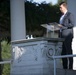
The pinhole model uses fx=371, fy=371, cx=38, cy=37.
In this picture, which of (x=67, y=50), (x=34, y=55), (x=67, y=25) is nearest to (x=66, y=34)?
(x=67, y=25)

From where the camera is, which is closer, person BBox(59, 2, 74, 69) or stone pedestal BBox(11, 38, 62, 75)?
stone pedestal BBox(11, 38, 62, 75)

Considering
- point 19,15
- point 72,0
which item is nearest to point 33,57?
point 72,0

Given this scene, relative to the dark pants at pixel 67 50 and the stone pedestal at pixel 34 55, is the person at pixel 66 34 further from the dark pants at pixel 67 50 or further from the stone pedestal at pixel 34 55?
the stone pedestal at pixel 34 55

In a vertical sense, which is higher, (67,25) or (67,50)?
(67,25)

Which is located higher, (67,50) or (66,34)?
(66,34)

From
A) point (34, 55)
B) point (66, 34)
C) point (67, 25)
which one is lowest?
point (34, 55)

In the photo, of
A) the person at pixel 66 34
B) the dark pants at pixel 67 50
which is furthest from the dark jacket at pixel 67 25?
the dark pants at pixel 67 50

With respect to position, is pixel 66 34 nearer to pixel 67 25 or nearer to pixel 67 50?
pixel 67 25

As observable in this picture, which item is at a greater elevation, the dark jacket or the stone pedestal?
the dark jacket

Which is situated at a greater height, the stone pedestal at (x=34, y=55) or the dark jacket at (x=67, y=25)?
the dark jacket at (x=67, y=25)

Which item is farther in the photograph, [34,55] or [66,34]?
[66,34]

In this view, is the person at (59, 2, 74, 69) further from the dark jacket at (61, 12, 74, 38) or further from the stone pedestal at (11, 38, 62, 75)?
the stone pedestal at (11, 38, 62, 75)

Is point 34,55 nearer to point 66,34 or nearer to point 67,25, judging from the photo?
point 66,34

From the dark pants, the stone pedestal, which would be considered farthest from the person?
the stone pedestal
